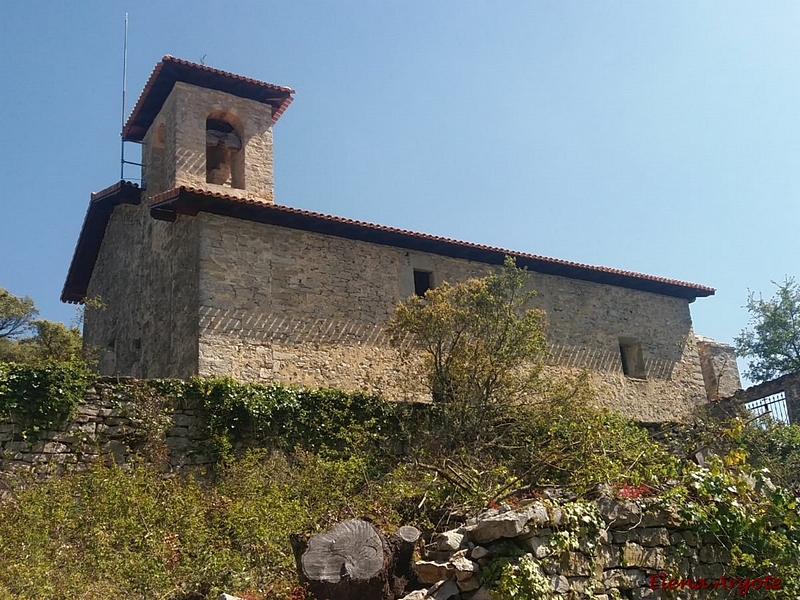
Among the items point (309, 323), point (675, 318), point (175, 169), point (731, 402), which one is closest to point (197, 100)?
point (175, 169)

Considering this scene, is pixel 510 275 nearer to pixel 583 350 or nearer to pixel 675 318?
pixel 583 350

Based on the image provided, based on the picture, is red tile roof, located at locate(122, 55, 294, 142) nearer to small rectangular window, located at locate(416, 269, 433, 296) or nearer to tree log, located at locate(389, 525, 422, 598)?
small rectangular window, located at locate(416, 269, 433, 296)

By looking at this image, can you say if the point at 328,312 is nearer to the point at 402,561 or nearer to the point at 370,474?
the point at 370,474

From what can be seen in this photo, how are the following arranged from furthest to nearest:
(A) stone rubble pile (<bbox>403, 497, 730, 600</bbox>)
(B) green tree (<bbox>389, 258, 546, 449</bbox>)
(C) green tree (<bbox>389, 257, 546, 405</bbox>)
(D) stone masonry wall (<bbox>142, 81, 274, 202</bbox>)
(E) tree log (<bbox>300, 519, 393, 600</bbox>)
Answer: (D) stone masonry wall (<bbox>142, 81, 274, 202</bbox>)
(C) green tree (<bbox>389, 257, 546, 405</bbox>)
(B) green tree (<bbox>389, 258, 546, 449</bbox>)
(E) tree log (<bbox>300, 519, 393, 600</bbox>)
(A) stone rubble pile (<bbox>403, 497, 730, 600</bbox>)

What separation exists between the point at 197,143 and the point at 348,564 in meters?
14.4

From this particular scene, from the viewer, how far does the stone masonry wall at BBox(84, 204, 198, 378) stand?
15391 mm

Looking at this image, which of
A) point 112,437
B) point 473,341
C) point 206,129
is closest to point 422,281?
point 473,341

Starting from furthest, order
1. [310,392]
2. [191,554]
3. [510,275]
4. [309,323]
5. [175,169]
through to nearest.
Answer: [175,169]
[309,323]
[510,275]
[310,392]
[191,554]

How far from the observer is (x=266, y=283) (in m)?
15.7

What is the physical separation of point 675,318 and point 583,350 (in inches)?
141

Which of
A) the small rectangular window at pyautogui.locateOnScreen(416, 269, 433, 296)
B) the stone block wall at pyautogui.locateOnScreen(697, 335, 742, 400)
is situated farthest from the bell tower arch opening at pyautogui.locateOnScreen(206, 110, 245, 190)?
the stone block wall at pyautogui.locateOnScreen(697, 335, 742, 400)

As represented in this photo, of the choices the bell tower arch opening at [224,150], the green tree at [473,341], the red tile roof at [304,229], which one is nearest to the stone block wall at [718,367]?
the red tile roof at [304,229]

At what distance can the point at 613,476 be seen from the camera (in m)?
8.46

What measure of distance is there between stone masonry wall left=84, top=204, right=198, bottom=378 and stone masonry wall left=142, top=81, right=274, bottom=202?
3.94 feet
